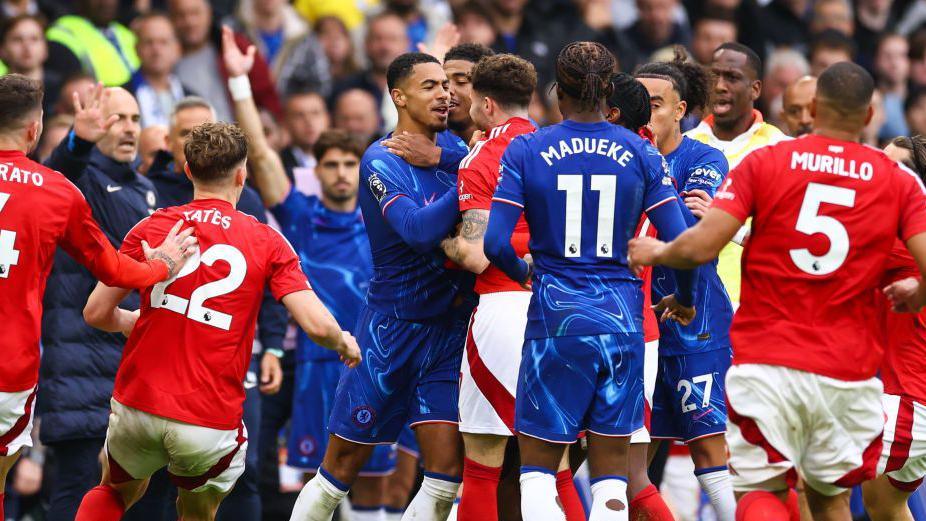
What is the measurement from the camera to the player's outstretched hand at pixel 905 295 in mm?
6582

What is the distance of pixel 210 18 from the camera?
13961 millimetres

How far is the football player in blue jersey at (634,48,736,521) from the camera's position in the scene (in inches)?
313

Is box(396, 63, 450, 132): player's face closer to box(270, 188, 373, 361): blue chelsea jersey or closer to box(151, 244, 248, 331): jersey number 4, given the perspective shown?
box(151, 244, 248, 331): jersey number 4

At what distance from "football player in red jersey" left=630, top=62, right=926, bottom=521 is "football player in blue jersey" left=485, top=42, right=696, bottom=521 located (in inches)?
12.4

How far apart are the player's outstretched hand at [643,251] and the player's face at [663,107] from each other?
1.77 meters

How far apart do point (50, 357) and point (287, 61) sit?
626 cm

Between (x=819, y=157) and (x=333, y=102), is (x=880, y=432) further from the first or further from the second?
(x=333, y=102)

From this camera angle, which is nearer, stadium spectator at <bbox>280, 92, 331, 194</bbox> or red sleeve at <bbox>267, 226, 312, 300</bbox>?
red sleeve at <bbox>267, 226, 312, 300</bbox>

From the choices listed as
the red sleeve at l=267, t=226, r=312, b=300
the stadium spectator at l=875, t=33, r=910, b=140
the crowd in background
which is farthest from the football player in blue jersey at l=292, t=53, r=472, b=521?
the stadium spectator at l=875, t=33, r=910, b=140

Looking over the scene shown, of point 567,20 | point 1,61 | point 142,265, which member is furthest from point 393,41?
point 142,265

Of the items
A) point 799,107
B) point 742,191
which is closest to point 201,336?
point 742,191

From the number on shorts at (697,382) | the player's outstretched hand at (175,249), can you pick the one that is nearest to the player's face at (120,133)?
the player's outstretched hand at (175,249)

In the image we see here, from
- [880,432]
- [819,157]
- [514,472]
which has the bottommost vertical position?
[514,472]

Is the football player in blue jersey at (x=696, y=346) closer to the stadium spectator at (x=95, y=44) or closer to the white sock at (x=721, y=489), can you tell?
the white sock at (x=721, y=489)
